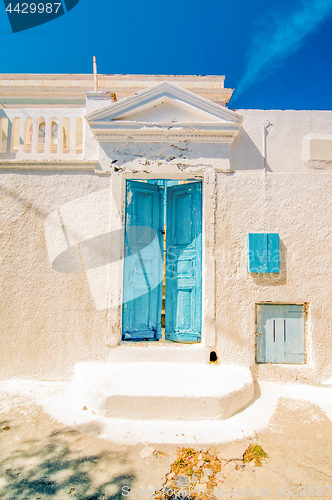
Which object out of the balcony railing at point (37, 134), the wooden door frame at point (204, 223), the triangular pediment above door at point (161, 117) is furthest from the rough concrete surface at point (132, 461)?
the triangular pediment above door at point (161, 117)

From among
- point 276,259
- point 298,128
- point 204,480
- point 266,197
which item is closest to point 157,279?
point 276,259

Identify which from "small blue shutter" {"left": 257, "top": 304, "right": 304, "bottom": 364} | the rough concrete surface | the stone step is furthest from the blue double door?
the rough concrete surface

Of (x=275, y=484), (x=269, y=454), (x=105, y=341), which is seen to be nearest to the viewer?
(x=275, y=484)

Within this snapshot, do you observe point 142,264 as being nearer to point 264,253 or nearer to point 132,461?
point 264,253

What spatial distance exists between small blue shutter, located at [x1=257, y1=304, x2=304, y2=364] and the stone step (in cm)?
48

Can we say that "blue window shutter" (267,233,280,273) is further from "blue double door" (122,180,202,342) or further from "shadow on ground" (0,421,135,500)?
"shadow on ground" (0,421,135,500)

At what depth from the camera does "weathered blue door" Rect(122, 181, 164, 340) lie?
378 centimetres

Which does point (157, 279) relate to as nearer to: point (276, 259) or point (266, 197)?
point (276, 259)

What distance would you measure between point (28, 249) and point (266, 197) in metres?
3.13

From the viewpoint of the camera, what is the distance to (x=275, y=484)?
2.27 m

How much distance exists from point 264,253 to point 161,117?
2205 millimetres

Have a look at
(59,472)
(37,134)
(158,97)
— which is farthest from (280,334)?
(37,134)

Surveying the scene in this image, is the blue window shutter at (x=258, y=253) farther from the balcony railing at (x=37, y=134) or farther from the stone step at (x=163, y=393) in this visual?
the balcony railing at (x=37, y=134)

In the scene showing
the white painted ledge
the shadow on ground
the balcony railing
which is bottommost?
the shadow on ground
